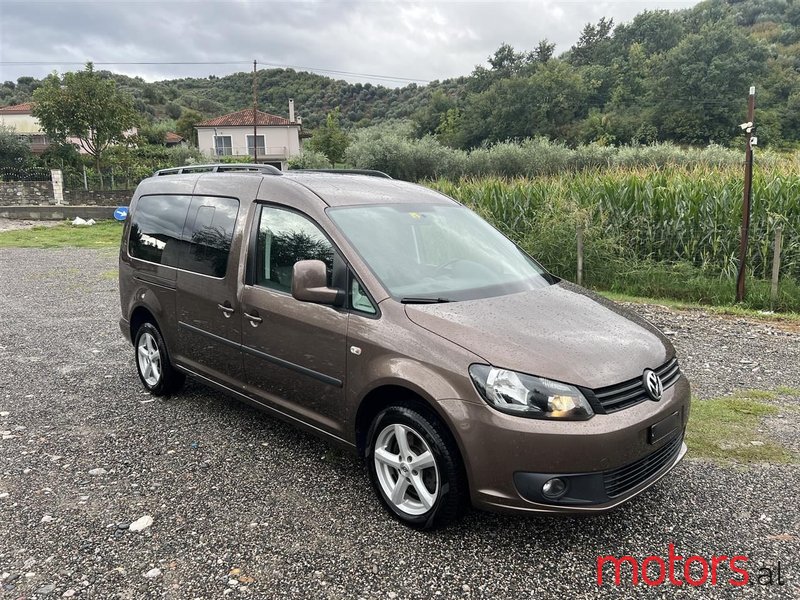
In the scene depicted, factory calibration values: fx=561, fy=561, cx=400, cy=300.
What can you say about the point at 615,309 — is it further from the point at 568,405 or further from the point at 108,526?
the point at 108,526

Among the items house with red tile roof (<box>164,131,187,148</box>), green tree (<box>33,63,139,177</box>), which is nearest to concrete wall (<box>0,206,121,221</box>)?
green tree (<box>33,63,139,177</box>)

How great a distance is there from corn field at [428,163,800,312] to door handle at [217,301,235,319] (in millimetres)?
7583

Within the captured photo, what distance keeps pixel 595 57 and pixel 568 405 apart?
Result: 87046 millimetres

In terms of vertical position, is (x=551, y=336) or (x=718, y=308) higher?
(x=551, y=336)

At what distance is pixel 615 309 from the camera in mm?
3594

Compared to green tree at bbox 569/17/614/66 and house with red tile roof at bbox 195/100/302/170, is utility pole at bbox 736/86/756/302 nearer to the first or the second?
house with red tile roof at bbox 195/100/302/170

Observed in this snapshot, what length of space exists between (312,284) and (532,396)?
138 centimetres

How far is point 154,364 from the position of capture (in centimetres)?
509

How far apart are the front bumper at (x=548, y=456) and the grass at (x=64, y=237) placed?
1772cm

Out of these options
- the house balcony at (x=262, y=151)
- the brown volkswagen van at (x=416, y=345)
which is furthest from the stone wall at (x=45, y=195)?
the house balcony at (x=262, y=151)

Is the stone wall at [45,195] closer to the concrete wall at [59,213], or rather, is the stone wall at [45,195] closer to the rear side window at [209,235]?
the concrete wall at [59,213]

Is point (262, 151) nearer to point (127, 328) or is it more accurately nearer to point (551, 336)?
point (127, 328)

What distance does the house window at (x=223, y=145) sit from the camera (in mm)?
61781

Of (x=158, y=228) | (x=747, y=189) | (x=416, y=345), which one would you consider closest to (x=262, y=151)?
(x=747, y=189)
